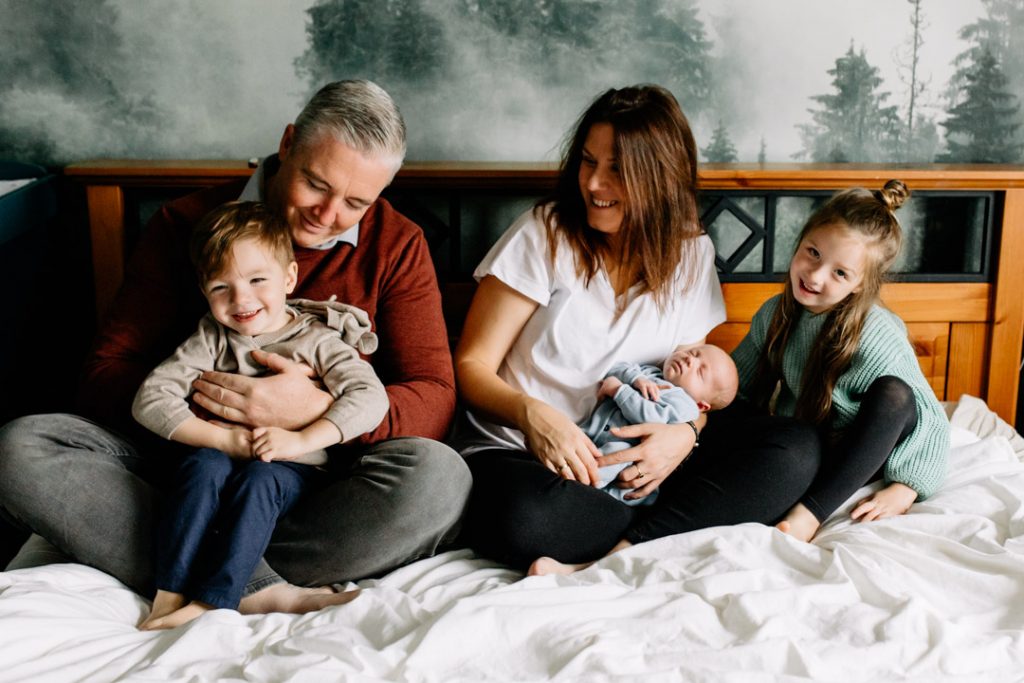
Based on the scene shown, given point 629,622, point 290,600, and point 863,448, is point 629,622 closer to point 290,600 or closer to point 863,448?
point 290,600

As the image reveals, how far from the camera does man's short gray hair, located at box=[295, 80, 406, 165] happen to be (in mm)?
1744

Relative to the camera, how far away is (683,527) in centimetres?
175

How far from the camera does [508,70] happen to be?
2361 mm

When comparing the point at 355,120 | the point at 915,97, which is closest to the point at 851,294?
the point at 915,97

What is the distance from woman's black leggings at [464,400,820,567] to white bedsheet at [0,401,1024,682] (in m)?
0.08

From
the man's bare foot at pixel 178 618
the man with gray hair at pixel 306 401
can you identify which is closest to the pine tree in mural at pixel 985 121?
the man with gray hair at pixel 306 401

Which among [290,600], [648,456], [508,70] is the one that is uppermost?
[508,70]

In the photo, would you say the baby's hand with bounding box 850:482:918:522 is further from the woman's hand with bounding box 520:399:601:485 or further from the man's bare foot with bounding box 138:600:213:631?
the man's bare foot with bounding box 138:600:213:631

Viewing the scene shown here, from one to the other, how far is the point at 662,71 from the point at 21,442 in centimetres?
162

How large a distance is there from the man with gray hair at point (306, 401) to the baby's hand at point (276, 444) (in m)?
0.04

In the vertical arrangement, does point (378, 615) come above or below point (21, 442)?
below

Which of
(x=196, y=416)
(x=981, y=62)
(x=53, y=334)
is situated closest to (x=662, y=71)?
(x=981, y=62)

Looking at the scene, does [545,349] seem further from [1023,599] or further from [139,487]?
[1023,599]

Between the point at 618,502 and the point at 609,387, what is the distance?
0.76 feet
